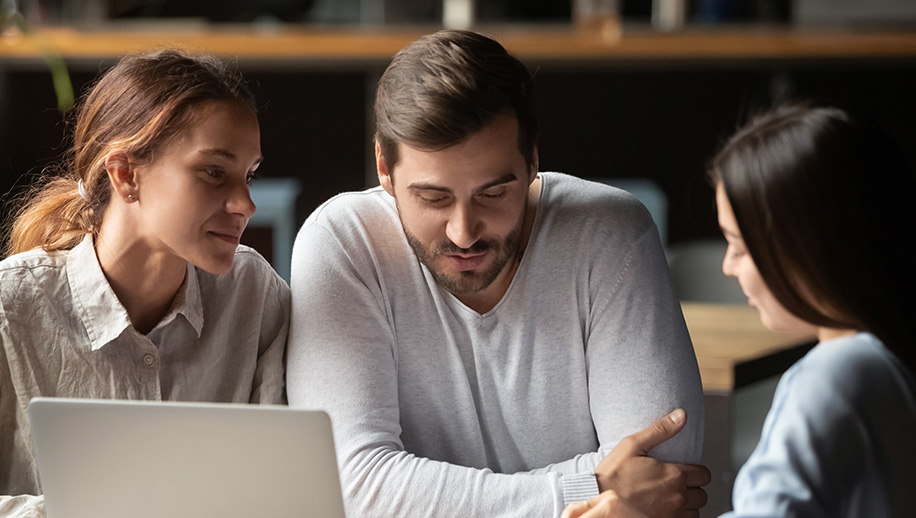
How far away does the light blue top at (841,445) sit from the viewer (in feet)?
2.59

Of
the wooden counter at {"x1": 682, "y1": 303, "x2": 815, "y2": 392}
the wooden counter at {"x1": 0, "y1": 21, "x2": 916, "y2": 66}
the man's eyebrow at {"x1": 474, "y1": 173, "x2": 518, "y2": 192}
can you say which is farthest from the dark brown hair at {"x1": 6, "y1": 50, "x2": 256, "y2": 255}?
the wooden counter at {"x1": 0, "y1": 21, "x2": 916, "y2": 66}

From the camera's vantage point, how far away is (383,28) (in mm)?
3389

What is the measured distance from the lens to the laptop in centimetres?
96

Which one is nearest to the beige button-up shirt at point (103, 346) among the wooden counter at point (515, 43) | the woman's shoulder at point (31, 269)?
the woman's shoulder at point (31, 269)

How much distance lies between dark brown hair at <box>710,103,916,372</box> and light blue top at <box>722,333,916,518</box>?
0.13ft

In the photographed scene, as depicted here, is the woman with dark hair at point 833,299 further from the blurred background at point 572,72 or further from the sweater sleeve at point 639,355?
the blurred background at point 572,72

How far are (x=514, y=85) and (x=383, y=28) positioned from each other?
219cm

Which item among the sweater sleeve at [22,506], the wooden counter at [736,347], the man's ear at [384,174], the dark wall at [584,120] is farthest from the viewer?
the dark wall at [584,120]

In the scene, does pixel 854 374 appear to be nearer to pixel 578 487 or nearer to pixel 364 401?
pixel 578 487

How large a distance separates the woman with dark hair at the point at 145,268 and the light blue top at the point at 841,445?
2.39ft

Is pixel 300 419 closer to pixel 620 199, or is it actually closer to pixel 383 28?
pixel 620 199

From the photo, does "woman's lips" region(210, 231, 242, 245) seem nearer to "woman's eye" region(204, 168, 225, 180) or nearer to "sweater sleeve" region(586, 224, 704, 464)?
"woman's eye" region(204, 168, 225, 180)

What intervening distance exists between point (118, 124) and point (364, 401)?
0.50 m

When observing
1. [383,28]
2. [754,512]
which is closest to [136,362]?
[754,512]
